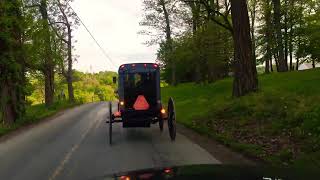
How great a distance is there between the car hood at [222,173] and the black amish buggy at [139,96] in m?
13.6

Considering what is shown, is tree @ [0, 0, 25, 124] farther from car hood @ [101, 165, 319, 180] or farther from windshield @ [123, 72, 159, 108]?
Result: car hood @ [101, 165, 319, 180]

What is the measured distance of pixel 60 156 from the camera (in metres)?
14.8

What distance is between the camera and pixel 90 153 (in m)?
15.0

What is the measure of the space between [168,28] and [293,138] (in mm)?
47478

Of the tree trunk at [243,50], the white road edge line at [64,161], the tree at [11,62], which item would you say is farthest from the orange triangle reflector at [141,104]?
the tree at [11,62]

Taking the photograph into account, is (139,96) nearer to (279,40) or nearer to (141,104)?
(141,104)

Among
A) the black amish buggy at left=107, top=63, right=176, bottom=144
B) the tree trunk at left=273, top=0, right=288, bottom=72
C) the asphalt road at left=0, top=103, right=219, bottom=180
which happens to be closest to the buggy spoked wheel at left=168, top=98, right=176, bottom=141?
the asphalt road at left=0, top=103, right=219, bottom=180

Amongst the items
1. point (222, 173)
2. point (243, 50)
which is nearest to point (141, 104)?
point (243, 50)

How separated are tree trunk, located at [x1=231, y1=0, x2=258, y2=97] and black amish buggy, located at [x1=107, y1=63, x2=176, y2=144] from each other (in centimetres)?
510

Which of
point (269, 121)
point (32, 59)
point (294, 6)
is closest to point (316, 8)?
point (294, 6)

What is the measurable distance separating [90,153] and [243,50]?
9.55 m

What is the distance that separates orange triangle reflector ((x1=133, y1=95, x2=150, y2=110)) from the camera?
59.3ft

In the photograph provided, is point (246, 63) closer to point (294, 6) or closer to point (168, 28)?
point (294, 6)

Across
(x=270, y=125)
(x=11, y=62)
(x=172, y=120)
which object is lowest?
(x=270, y=125)
